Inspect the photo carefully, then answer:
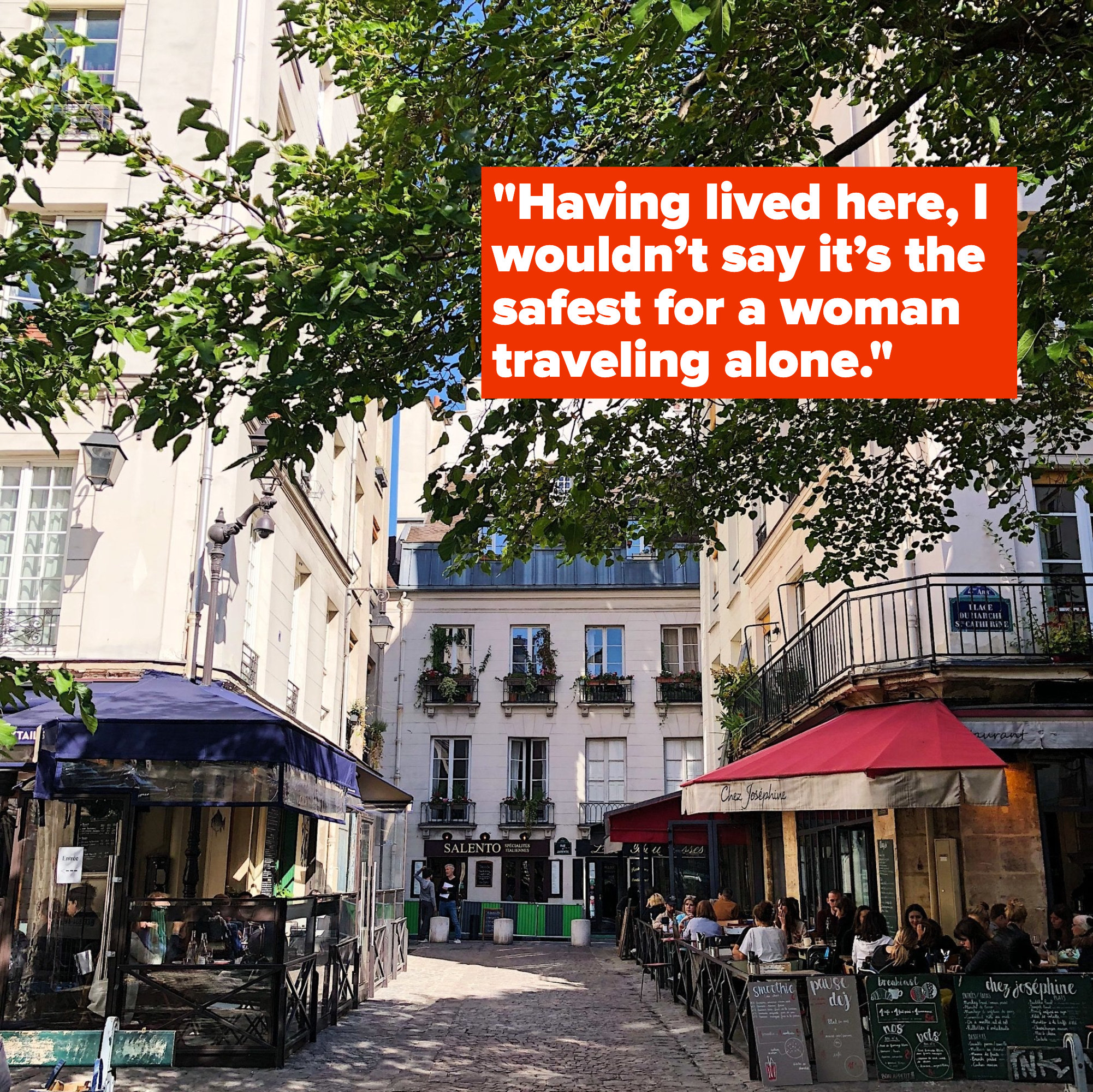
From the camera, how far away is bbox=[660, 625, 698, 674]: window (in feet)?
119

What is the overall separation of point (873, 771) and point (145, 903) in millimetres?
6586

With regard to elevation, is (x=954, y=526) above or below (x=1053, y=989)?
above

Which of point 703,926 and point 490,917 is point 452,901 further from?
point 703,926

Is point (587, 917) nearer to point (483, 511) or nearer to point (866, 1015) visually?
point (866, 1015)

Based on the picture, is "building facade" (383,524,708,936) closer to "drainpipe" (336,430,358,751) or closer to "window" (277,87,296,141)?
"drainpipe" (336,430,358,751)

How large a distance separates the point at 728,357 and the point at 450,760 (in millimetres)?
30129

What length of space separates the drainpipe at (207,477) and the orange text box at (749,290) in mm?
8324

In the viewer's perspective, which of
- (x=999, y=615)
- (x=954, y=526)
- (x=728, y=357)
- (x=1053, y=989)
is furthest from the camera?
(x=999, y=615)

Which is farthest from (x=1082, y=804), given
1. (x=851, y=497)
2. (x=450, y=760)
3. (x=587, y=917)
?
(x=450, y=760)

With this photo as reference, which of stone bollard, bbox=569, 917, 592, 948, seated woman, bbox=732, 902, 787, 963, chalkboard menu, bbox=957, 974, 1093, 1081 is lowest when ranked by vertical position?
stone bollard, bbox=569, 917, 592, 948

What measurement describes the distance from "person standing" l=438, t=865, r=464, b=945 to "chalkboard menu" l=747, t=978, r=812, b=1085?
65.4 feet

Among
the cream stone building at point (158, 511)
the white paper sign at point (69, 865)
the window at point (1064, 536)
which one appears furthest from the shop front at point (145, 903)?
the window at point (1064, 536)

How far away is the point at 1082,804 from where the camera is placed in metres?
12.5

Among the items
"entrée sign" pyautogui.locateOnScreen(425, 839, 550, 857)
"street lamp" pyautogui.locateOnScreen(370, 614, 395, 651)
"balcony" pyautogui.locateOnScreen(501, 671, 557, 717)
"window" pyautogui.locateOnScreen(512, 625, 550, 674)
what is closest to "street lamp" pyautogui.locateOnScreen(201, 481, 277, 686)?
"street lamp" pyautogui.locateOnScreen(370, 614, 395, 651)
